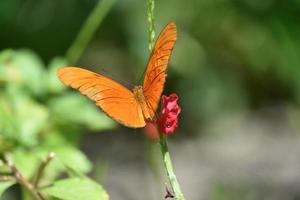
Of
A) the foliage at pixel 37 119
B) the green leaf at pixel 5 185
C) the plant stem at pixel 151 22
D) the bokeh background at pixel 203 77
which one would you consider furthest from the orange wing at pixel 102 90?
the bokeh background at pixel 203 77

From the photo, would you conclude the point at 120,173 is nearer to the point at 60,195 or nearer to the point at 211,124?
the point at 211,124

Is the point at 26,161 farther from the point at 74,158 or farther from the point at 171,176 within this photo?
the point at 171,176

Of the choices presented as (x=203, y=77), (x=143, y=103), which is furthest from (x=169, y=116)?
(x=203, y=77)

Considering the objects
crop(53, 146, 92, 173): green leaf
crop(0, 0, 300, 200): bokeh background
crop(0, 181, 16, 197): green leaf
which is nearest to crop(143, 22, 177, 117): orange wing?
crop(0, 181, 16, 197): green leaf

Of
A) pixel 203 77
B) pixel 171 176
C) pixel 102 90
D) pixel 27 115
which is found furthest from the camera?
pixel 203 77

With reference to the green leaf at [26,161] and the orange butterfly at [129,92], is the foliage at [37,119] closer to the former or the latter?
the green leaf at [26,161]
